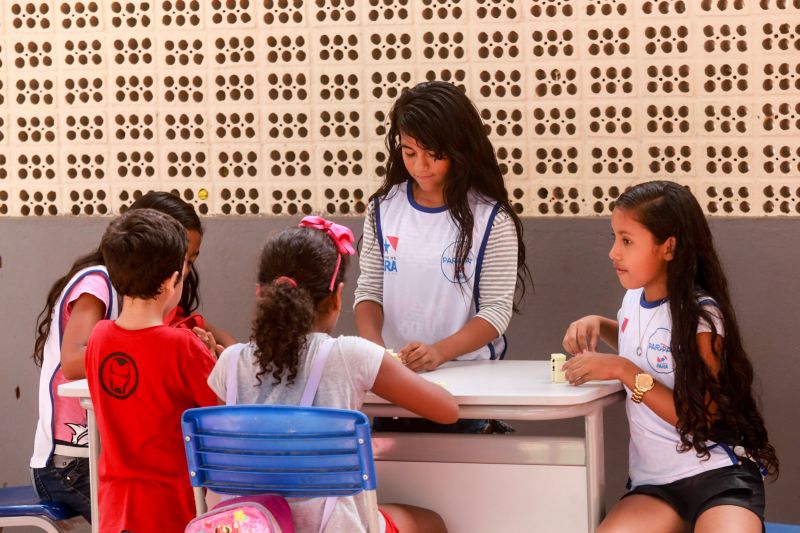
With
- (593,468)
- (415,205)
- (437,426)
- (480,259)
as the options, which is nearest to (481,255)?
(480,259)

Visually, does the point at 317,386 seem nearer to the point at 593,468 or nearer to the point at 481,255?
the point at 593,468

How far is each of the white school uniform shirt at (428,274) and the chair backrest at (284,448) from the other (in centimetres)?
94

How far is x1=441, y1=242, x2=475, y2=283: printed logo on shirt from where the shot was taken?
295 centimetres

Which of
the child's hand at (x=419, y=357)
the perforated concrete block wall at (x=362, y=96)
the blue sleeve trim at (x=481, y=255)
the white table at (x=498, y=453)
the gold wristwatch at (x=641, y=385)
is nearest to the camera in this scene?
the white table at (x=498, y=453)

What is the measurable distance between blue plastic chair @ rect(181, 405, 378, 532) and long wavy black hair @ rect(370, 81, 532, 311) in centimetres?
98

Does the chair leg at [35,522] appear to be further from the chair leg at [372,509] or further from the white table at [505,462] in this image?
the chair leg at [372,509]

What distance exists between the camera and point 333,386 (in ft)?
Result: 7.22

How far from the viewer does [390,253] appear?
303cm

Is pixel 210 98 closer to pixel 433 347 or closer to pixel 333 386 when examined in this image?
pixel 433 347

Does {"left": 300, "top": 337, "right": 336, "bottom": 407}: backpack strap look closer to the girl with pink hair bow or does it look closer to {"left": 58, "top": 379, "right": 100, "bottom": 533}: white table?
the girl with pink hair bow

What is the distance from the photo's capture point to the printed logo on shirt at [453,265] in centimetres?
295

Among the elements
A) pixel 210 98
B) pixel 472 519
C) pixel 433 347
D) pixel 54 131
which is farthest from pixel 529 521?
pixel 54 131

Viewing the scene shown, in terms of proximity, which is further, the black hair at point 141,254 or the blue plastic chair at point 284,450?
the black hair at point 141,254

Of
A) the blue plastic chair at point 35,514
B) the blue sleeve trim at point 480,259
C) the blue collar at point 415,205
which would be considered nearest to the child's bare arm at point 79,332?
the blue plastic chair at point 35,514
